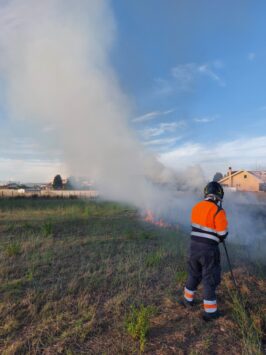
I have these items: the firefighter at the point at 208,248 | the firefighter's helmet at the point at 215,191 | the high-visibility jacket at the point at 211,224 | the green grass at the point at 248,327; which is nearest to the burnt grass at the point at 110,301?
the green grass at the point at 248,327

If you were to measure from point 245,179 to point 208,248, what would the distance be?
42310 millimetres

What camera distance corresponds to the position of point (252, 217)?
1292 cm

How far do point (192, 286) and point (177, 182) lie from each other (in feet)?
50.1

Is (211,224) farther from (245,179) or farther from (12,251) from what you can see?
(245,179)

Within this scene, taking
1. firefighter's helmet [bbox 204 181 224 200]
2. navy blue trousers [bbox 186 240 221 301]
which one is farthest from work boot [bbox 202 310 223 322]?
firefighter's helmet [bbox 204 181 224 200]

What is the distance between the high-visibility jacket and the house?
117ft

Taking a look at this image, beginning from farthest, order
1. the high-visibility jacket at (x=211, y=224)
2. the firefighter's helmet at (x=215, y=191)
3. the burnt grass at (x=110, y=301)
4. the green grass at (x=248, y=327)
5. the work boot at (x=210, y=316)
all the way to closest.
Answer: the firefighter's helmet at (x=215, y=191) < the high-visibility jacket at (x=211, y=224) < the work boot at (x=210, y=316) < the burnt grass at (x=110, y=301) < the green grass at (x=248, y=327)

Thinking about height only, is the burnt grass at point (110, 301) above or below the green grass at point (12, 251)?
below

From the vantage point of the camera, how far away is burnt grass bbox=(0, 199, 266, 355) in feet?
11.3

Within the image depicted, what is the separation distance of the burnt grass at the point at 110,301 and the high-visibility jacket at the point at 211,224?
1009 mm

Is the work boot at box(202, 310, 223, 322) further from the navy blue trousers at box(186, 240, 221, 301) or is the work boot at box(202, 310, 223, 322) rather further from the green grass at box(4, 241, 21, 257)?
the green grass at box(4, 241, 21, 257)

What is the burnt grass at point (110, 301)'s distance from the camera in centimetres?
345

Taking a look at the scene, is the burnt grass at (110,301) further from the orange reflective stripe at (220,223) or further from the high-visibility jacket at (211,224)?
the orange reflective stripe at (220,223)

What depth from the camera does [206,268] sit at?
4.34 meters
